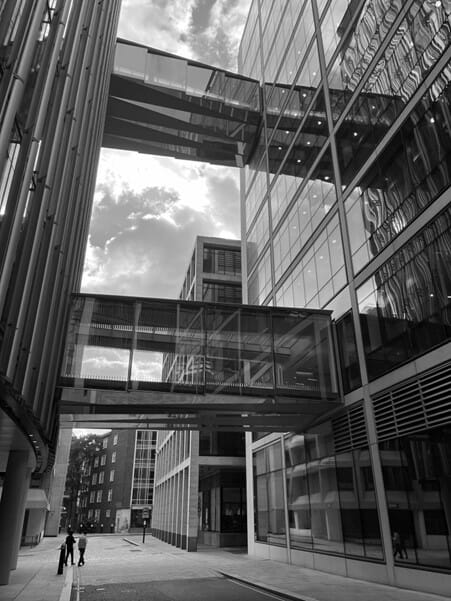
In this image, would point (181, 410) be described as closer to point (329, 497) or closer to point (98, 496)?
point (329, 497)

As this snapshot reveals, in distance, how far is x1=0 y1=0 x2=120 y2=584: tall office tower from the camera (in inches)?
354

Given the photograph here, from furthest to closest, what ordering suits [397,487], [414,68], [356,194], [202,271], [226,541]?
1. [202,271]
2. [226,541]
3. [356,194]
4. [414,68]
5. [397,487]

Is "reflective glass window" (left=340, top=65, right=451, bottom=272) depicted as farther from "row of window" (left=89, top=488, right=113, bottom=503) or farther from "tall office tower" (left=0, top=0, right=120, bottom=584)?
"row of window" (left=89, top=488, right=113, bottom=503)

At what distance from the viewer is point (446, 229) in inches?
519

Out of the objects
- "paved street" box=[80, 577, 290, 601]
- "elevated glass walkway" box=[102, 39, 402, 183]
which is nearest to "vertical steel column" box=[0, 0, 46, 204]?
"paved street" box=[80, 577, 290, 601]

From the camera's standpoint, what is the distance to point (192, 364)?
17906 mm

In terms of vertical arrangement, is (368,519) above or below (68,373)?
below

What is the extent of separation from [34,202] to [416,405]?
474 inches

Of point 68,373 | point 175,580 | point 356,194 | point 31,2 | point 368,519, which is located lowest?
point 175,580

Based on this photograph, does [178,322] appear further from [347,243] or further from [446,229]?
[446,229]

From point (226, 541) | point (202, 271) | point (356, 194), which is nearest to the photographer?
point (356, 194)

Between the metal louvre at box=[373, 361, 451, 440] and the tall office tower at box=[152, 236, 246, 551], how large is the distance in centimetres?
1648

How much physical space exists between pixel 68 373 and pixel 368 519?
11825mm

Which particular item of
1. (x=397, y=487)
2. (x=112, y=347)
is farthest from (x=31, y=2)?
(x=397, y=487)
